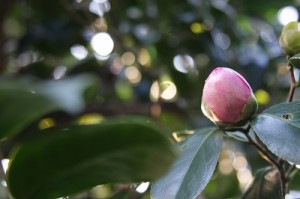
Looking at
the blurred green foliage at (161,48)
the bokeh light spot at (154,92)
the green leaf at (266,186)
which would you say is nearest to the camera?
the green leaf at (266,186)

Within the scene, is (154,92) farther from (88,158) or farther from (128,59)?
(88,158)

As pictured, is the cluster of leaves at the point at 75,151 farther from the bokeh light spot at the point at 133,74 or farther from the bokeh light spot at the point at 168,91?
the bokeh light spot at the point at 133,74

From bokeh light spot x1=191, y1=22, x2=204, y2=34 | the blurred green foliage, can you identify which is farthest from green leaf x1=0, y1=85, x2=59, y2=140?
bokeh light spot x1=191, y1=22, x2=204, y2=34

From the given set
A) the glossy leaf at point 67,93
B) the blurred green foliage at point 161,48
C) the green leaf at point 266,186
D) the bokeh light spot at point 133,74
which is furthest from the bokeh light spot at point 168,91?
the glossy leaf at point 67,93

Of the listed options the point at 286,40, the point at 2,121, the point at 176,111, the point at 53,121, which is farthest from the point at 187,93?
the point at 2,121

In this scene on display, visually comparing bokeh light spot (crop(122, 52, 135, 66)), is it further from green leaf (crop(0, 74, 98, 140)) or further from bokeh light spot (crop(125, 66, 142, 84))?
green leaf (crop(0, 74, 98, 140))

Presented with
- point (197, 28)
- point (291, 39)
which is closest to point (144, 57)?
point (197, 28)

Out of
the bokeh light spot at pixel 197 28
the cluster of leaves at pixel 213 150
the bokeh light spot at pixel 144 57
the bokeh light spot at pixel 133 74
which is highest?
the cluster of leaves at pixel 213 150
